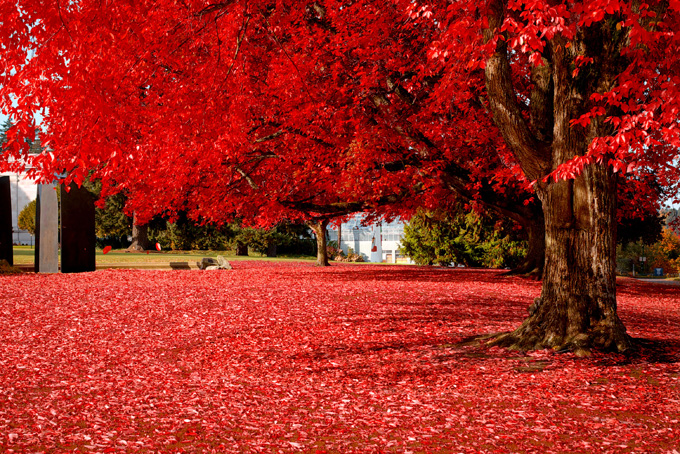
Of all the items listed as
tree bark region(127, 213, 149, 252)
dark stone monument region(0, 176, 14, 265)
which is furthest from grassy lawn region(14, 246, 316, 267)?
dark stone monument region(0, 176, 14, 265)

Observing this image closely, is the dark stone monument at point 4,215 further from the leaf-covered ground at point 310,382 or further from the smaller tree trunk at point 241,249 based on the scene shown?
the smaller tree trunk at point 241,249

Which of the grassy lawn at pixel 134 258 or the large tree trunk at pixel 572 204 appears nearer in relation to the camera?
the large tree trunk at pixel 572 204

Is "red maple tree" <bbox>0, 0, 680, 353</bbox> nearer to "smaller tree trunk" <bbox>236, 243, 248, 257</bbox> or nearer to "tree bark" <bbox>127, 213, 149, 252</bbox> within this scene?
"smaller tree trunk" <bbox>236, 243, 248, 257</bbox>

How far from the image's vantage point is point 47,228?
19.1m

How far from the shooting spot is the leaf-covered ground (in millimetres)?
4977

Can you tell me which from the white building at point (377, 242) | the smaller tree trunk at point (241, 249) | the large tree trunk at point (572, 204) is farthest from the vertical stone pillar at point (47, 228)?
the white building at point (377, 242)

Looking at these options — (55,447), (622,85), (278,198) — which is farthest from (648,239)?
(55,447)

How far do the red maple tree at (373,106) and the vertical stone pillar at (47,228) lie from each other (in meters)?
3.27

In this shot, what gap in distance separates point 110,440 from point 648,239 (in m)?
28.6

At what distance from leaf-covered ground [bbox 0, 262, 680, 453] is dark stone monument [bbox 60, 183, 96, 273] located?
6.94m

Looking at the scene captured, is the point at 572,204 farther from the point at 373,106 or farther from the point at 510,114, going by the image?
the point at 373,106

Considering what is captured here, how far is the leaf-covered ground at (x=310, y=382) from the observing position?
4.98m

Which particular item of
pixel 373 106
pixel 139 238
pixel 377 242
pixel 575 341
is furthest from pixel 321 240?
pixel 377 242

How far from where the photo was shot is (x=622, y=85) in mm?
7387
